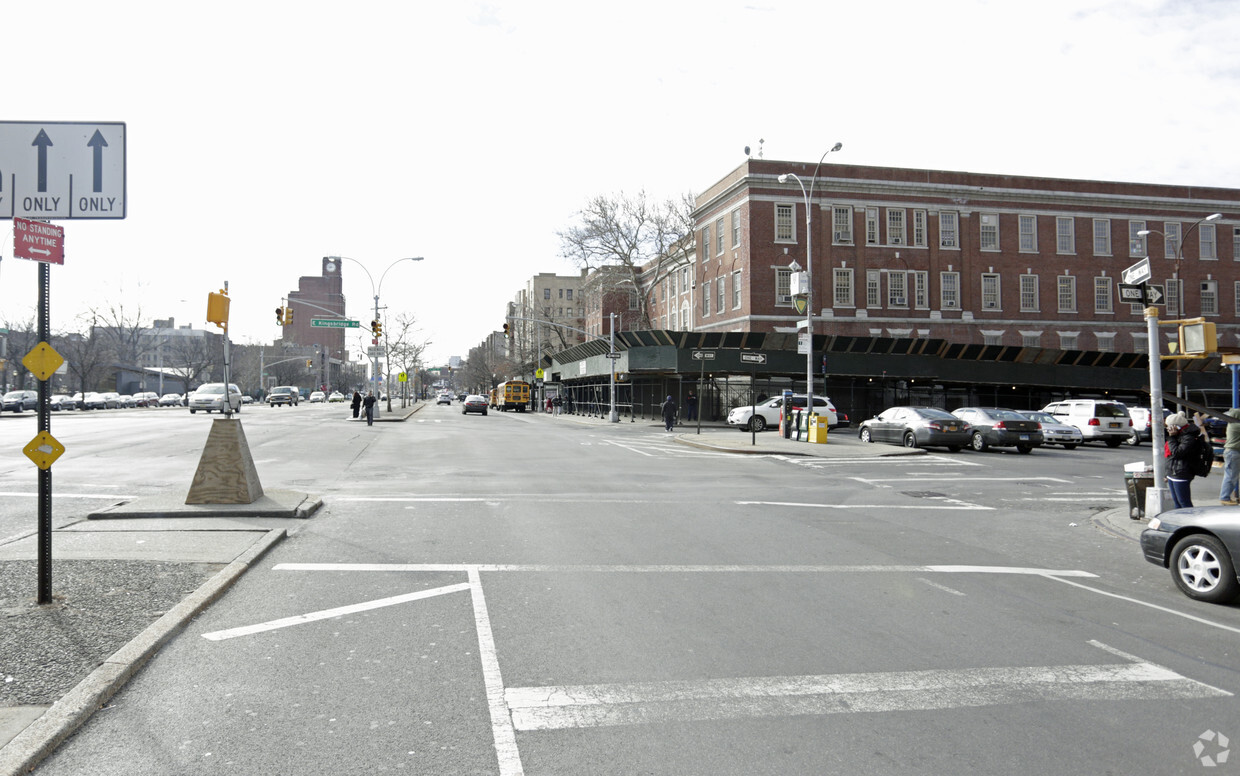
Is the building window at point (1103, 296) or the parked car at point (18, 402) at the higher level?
the building window at point (1103, 296)

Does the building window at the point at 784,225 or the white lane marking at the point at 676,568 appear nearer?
the white lane marking at the point at 676,568

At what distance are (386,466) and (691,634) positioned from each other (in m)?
13.9

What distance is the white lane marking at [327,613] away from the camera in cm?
570

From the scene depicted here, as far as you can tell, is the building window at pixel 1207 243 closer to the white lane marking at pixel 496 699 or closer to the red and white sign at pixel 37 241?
the white lane marking at pixel 496 699

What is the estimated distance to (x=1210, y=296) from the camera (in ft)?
190

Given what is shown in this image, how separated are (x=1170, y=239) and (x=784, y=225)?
2959 centimetres

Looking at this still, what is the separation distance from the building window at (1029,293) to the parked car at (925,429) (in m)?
34.3

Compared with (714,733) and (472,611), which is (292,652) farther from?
(714,733)

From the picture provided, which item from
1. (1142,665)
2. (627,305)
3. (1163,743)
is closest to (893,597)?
(1142,665)

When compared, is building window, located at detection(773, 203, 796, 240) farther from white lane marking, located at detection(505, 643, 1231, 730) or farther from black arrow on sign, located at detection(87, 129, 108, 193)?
white lane marking, located at detection(505, 643, 1231, 730)

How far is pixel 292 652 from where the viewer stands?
17.4 ft

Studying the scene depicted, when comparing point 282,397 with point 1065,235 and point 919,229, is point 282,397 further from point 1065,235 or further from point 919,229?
point 1065,235

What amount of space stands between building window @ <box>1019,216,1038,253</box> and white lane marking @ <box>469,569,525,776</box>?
5878 centimetres

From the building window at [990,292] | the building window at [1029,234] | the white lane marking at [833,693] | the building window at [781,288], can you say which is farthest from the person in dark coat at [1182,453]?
the building window at [1029,234]
